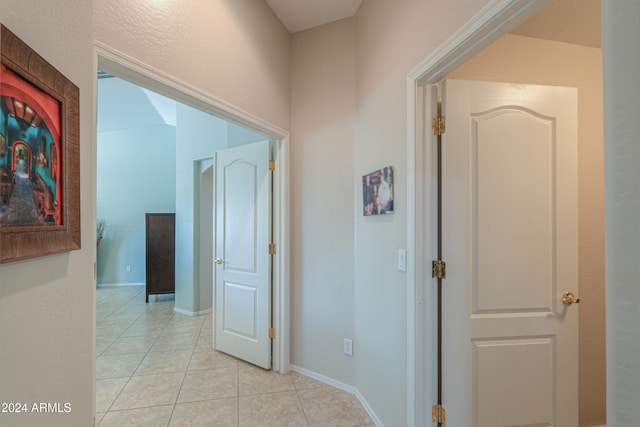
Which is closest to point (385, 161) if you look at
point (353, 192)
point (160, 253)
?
point (353, 192)

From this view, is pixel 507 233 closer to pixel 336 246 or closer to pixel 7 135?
pixel 336 246

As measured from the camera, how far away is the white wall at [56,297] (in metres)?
0.66

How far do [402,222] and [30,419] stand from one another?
1.57 metres

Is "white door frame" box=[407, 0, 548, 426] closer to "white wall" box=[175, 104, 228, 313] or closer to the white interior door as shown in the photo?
the white interior door

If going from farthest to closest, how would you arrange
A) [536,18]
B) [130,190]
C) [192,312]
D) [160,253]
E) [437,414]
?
[130,190], [160,253], [192,312], [536,18], [437,414]

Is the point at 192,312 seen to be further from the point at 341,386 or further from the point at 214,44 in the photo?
the point at 214,44

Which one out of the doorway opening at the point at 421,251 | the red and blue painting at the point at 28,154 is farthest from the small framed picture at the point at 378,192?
the red and blue painting at the point at 28,154

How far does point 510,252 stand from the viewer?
4.70 feet

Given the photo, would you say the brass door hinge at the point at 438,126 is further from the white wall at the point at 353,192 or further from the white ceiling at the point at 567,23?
the white ceiling at the point at 567,23

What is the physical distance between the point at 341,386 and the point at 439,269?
56.7 inches

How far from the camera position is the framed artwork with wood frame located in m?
0.64

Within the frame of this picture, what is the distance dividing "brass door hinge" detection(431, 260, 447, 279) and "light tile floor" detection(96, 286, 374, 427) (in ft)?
3.97

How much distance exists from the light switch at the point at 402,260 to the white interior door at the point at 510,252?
8.3 inches

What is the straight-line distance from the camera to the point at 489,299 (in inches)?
55.7
